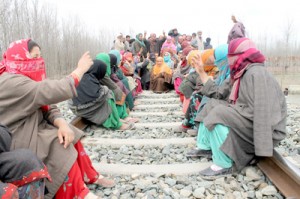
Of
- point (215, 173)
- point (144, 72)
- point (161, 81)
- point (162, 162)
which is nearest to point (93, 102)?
point (162, 162)

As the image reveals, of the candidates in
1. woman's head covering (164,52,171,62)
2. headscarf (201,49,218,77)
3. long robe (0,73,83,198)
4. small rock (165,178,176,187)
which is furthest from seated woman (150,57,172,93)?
long robe (0,73,83,198)

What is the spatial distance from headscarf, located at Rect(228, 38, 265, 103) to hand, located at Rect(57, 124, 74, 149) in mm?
1652

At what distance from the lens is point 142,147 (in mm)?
3793

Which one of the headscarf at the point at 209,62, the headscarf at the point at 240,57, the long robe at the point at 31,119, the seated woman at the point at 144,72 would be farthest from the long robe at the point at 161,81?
the long robe at the point at 31,119

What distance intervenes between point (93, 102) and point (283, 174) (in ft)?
9.84

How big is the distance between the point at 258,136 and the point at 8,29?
1093 cm

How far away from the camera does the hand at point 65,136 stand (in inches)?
86.1

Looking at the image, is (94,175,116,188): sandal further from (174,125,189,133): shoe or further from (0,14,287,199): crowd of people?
(174,125,189,133): shoe

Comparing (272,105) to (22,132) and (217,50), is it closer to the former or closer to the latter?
(217,50)

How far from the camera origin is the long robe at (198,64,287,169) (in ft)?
8.43

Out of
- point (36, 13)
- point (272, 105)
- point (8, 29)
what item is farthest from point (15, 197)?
point (36, 13)

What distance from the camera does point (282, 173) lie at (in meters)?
2.49

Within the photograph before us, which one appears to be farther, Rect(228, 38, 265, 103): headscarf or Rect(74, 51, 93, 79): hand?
Rect(228, 38, 265, 103): headscarf

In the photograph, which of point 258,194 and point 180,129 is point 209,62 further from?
point 258,194
